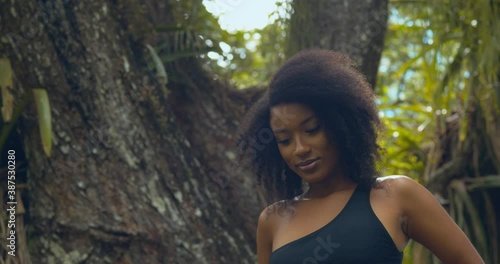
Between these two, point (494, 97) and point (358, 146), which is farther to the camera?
point (494, 97)

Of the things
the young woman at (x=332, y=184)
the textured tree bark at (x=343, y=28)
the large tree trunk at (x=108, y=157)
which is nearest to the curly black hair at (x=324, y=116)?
the young woman at (x=332, y=184)

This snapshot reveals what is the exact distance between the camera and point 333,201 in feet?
8.84

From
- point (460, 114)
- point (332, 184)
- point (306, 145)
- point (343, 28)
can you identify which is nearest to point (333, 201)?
point (332, 184)

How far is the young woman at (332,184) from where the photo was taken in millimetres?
2584

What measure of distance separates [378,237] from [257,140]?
1.82ft

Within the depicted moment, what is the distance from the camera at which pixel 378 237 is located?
2.56 metres

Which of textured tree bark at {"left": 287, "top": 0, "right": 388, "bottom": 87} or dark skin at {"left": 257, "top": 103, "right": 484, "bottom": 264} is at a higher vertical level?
textured tree bark at {"left": 287, "top": 0, "right": 388, "bottom": 87}

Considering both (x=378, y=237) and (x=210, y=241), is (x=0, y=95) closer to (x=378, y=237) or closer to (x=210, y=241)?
(x=210, y=241)

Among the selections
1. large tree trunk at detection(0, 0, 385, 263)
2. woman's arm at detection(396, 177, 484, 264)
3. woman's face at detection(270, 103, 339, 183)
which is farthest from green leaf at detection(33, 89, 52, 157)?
woman's arm at detection(396, 177, 484, 264)

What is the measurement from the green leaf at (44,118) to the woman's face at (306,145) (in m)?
1.22

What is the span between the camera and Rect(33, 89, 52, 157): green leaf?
364 centimetres

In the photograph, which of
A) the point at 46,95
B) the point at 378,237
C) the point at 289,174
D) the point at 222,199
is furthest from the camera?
the point at 222,199

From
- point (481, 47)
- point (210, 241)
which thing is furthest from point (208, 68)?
point (481, 47)

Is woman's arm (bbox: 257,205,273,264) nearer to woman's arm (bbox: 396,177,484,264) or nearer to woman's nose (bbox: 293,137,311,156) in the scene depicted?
woman's nose (bbox: 293,137,311,156)
